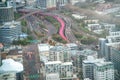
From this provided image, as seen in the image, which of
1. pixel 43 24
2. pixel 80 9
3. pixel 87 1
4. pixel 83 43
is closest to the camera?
pixel 83 43

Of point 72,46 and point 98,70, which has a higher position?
point 72,46

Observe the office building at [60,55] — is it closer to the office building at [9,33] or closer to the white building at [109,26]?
the office building at [9,33]

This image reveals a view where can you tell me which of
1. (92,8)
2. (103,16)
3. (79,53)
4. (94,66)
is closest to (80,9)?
(92,8)

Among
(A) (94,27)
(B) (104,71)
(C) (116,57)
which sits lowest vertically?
(B) (104,71)

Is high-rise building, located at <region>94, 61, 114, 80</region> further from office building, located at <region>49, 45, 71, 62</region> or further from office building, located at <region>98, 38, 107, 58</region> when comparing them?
office building, located at <region>98, 38, 107, 58</region>

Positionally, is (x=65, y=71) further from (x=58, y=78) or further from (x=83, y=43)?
(x=83, y=43)

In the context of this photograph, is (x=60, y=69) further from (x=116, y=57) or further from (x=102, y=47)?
(x=102, y=47)

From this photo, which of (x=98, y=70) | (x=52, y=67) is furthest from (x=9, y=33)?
(x=98, y=70)
